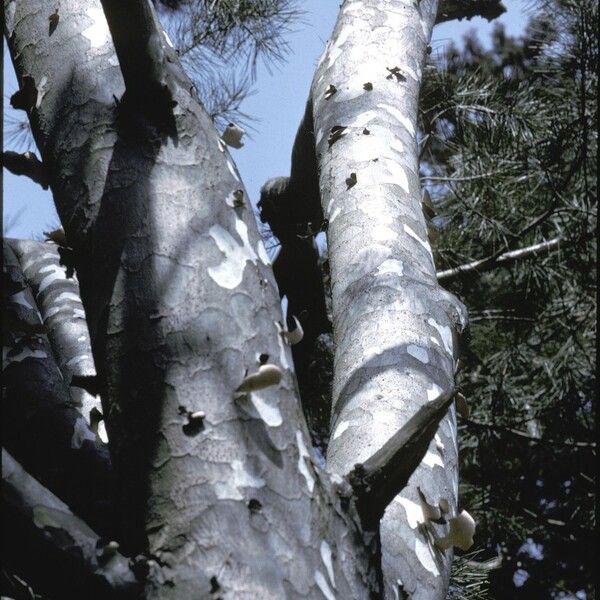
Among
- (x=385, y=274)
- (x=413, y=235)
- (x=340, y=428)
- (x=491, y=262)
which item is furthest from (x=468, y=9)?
(x=340, y=428)

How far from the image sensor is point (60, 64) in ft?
2.84

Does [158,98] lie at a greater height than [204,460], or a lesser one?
greater

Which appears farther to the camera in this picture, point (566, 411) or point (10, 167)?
point (566, 411)

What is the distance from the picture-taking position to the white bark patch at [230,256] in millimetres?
726

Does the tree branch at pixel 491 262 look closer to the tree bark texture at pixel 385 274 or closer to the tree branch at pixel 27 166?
the tree bark texture at pixel 385 274

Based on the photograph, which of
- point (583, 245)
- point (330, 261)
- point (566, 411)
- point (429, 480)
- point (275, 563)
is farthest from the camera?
point (566, 411)

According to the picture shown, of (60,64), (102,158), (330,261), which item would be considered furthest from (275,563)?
(330,261)

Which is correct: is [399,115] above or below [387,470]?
above

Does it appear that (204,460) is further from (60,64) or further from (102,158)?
(60,64)

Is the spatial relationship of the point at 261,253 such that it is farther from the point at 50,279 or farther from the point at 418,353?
the point at 50,279

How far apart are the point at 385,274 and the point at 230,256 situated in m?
0.40

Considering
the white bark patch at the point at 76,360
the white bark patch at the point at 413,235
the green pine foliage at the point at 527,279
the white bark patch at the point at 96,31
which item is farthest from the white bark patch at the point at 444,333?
the green pine foliage at the point at 527,279

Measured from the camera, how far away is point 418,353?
1005 mm

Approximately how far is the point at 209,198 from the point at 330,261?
0.50 metres
